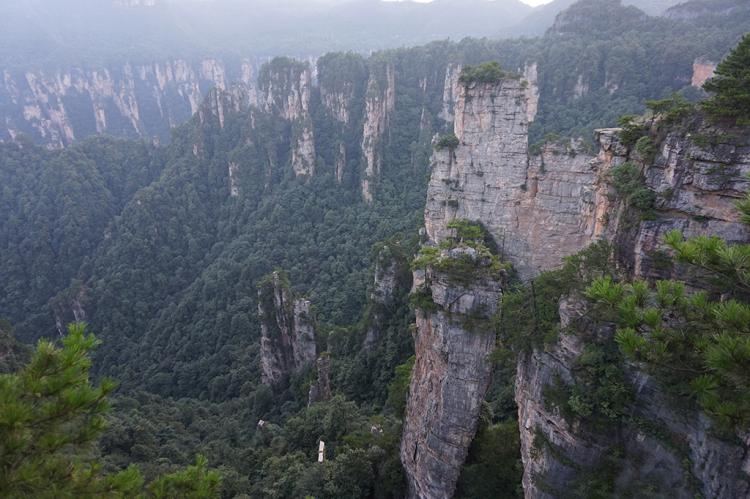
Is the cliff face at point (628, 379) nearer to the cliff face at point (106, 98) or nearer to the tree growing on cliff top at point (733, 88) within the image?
the tree growing on cliff top at point (733, 88)

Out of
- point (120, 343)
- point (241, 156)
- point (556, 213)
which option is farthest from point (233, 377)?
point (241, 156)

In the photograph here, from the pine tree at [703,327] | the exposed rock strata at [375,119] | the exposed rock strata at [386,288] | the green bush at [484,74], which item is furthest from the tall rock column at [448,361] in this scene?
the exposed rock strata at [375,119]

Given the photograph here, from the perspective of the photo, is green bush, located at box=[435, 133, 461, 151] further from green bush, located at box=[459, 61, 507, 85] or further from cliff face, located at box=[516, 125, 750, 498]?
cliff face, located at box=[516, 125, 750, 498]

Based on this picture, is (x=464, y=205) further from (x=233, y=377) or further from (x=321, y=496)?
(x=233, y=377)

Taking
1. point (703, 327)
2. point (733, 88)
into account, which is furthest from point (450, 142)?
point (703, 327)

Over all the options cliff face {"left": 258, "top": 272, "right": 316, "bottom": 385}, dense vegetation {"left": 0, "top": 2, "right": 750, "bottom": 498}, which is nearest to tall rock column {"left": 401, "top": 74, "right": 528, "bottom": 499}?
dense vegetation {"left": 0, "top": 2, "right": 750, "bottom": 498}

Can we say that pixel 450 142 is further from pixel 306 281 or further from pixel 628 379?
pixel 306 281
